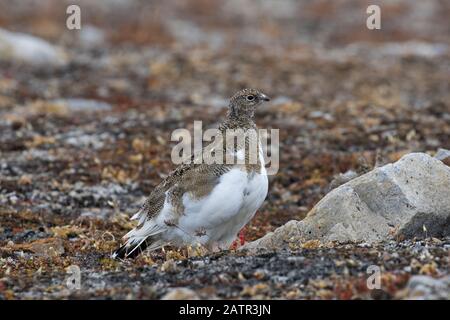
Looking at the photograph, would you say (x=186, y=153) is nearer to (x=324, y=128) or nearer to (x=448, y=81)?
(x=324, y=128)

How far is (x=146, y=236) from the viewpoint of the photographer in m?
10.0

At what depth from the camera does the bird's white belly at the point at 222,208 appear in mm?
9422

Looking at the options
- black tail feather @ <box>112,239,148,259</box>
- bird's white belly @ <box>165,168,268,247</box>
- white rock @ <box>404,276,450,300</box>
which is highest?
bird's white belly @ <box>165,168,268,247</box>

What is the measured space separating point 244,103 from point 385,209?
2242 mm

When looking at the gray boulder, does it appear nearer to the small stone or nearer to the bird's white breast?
the bird's white breast

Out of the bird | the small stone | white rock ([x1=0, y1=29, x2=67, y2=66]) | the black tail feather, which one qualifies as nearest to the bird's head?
the bird

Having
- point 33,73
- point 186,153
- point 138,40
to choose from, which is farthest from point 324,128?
point 138,40

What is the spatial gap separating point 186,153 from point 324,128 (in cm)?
359

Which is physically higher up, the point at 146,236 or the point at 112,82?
the point at 112,82

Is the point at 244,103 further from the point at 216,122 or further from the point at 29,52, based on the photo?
the point at 29,52

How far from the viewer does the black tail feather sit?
9984mm

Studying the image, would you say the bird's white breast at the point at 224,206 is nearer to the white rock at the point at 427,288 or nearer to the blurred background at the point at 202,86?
the white rock at the point at 427,288

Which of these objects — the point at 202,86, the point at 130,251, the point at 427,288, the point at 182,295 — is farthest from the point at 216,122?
the point at 427,288
